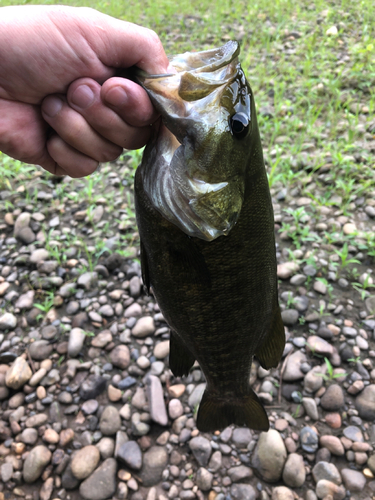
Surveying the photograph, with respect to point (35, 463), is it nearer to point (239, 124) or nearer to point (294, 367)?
point (294, 367)

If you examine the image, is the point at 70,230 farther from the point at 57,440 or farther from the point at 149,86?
the point at 149,86

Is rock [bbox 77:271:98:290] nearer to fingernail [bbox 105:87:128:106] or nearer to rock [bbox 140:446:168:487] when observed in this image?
rock [bbox 140:446:168:487]

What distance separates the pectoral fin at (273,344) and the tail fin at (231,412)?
0.85 ft

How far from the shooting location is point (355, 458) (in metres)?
2.14

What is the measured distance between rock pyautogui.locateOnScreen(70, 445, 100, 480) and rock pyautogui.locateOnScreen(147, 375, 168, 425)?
400mm

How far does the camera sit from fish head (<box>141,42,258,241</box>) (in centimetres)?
113

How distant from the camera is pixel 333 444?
7.13 ft

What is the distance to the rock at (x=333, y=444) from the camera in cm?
216

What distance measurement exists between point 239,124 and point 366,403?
1.98 meters

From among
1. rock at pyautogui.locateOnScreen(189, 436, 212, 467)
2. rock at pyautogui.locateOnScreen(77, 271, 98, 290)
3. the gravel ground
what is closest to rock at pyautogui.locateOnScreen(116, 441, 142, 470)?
the gravel ground

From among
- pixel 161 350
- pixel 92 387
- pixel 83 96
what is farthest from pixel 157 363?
pixel 83 96

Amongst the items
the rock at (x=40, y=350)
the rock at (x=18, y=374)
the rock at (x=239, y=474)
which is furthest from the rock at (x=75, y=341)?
the rock at (x=239, y=474)

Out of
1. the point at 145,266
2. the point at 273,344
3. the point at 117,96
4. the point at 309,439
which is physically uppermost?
the point at 117,96

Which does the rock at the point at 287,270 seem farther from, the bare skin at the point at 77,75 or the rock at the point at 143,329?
the bare skin at the point at 77,75
